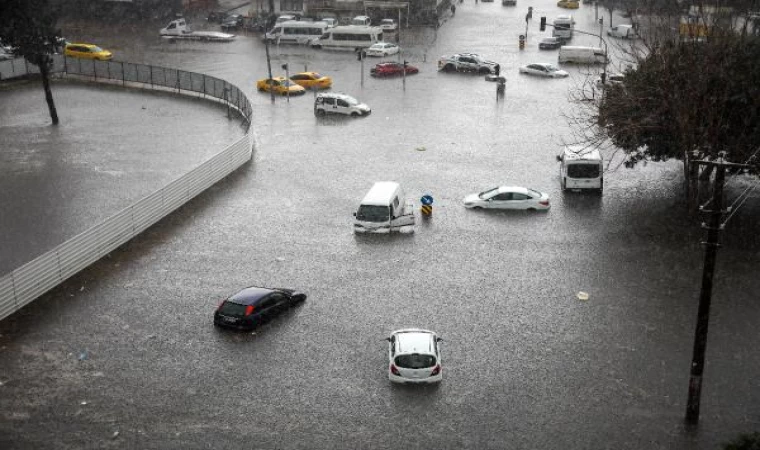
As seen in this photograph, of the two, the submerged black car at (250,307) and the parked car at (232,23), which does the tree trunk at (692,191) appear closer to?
the submerged black car at (250,307)

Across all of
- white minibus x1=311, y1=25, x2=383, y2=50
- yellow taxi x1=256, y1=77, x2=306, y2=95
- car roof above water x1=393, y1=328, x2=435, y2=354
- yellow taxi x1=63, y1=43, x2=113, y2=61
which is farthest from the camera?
white minibus x1=311, y1=25, x2=383, y2=50

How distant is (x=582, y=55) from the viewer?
177 ft

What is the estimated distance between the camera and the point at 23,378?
65.9 feet

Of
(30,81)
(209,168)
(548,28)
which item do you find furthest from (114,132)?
(548,28)

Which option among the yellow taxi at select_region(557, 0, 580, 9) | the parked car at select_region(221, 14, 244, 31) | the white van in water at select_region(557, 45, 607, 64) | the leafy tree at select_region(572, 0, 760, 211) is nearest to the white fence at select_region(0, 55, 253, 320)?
the leafy tree at select_region(572, 0, 760, 211)

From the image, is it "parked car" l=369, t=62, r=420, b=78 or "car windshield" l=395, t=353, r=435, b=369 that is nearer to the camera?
"car windshield" l=395, t=353, r=435, b=369

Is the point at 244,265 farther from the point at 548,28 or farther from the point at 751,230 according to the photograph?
the point at 548,28

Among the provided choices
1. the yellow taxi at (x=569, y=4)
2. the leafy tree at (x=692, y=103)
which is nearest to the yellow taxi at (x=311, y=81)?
the leafy tree at (x=692, y=103)

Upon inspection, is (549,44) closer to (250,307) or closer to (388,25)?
(388,25)

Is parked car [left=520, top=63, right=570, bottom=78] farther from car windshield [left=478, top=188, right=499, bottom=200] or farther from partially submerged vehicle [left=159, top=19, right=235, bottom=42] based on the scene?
partially submerged vehicle [left=159, top=19, right=235, bottom=42]

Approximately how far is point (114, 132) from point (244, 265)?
17.3 meters

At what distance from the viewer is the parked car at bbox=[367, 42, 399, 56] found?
187 ft

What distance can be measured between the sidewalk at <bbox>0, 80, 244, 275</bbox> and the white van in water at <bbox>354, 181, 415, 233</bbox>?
8.74 meters

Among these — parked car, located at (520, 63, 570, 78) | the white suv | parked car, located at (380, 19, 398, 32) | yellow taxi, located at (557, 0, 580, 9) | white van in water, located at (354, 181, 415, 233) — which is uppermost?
yellow taxi, located at (557, 0, 580, 9)
